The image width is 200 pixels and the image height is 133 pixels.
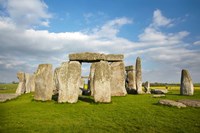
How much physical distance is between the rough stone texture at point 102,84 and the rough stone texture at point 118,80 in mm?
5893

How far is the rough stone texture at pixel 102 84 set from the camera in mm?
14258

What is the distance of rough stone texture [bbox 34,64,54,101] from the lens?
50.4ft

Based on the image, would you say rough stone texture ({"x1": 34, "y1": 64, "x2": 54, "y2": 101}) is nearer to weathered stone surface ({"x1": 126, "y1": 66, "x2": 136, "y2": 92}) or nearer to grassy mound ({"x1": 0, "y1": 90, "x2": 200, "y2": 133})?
grassy mound ({"x1": 0, "y1": 90, "x2": 200, "y2": 133})

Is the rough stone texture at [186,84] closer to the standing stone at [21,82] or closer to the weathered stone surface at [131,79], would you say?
the weathered stone surface at [131,79]

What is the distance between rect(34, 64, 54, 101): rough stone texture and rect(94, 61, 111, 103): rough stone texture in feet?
11.8

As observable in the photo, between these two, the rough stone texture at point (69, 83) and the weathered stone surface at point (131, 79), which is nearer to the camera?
the rough stone texture at point (69, 83)

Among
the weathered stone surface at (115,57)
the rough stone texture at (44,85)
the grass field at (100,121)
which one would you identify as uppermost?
the weathered stone surface at (115,57)

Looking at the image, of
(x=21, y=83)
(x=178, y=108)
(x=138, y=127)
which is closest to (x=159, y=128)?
(x=138, y=127)

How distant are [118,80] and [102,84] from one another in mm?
6373

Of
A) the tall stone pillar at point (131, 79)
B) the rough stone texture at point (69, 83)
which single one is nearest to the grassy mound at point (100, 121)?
the rough stone texture at point (69, 83)

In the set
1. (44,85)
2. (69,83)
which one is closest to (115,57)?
(69,83)

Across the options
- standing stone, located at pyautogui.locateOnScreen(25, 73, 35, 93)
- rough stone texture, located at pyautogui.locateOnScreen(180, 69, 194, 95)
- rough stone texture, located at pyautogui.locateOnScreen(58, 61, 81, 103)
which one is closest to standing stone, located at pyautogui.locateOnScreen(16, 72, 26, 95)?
standing stone, located at pyautogui.locateOnScreen(25, 73, 35, 93)

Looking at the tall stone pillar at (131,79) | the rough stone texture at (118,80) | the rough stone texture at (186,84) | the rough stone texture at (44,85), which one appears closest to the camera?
the rough stone texture at (44,85)

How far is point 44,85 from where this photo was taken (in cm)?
1540
